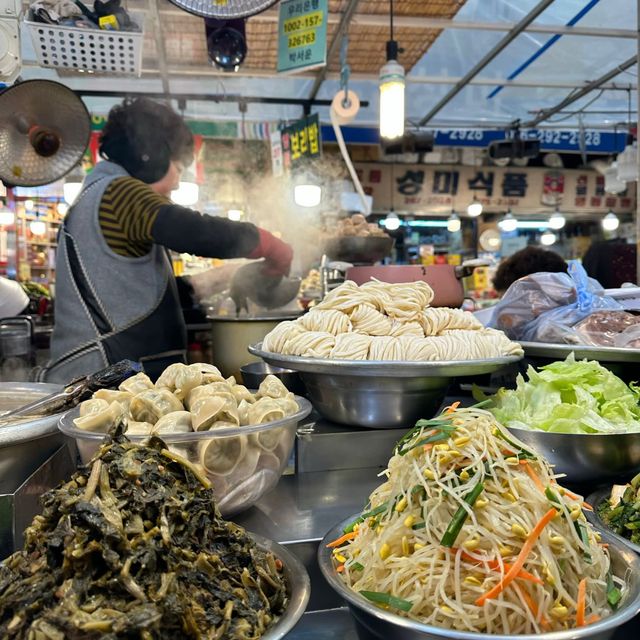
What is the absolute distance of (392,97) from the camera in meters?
4.55

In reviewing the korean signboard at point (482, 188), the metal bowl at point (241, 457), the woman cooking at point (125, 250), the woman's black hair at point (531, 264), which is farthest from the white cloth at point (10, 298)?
the korean signboard at point (482, 188)

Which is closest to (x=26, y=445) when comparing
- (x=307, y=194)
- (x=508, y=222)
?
(x=307, y=194)

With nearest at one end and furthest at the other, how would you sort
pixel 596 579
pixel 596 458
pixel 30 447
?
pixel 596 579, pixel 30 447, pixel 596 458

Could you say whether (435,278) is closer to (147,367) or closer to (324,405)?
(324,405)

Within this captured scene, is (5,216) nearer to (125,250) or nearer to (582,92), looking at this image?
(125,250)

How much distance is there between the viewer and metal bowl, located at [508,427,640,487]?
136 centimetres

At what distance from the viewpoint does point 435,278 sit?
2.29 metres

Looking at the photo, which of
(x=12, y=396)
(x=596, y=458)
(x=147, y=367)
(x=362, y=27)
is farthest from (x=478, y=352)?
(x=362, y=27)

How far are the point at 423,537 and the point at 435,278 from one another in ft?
4.87

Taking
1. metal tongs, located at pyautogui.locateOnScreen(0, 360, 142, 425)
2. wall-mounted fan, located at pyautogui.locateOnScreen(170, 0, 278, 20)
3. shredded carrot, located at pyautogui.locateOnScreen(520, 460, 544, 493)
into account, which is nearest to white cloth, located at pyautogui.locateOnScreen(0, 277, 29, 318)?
wall-mounted fan, located at pyautogui.locateOnScreen(170, 0, 278, 20)

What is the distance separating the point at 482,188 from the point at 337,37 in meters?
7.02

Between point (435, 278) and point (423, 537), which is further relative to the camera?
point (435, 278)

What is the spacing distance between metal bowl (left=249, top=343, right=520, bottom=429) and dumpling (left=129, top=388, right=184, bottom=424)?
42 centimetres

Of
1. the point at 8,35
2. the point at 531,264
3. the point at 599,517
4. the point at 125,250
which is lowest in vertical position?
the point at 599,517
